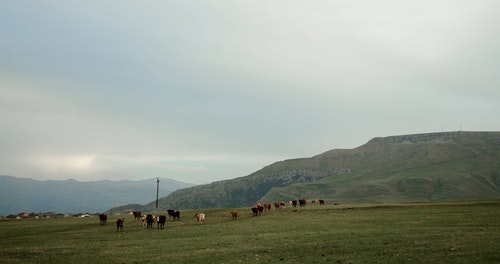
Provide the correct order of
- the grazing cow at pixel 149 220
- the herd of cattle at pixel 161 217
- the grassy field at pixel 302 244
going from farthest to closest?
the grazing cow at pixel 149 220 → the herd of cattle at pixel 161 217 → the grassy field at pixel 302 244

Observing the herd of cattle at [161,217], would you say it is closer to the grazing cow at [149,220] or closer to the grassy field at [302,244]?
the grazing cow at [149,220]

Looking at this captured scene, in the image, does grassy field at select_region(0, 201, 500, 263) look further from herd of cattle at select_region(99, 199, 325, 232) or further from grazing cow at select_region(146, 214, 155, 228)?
grazing cow at select_region(146, 214, 155, 228)

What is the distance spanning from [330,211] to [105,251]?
3971cm

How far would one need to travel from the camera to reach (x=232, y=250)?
33000mm

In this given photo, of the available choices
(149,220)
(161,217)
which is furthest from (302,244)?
(149,220)

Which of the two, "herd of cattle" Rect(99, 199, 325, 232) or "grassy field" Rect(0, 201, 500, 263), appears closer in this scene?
"grassy field" Rect(0, 201, 500, 263)

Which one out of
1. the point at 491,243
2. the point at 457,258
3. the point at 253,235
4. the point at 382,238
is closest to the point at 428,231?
the point at 382,238

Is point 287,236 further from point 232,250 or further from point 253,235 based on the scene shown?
point 232,250

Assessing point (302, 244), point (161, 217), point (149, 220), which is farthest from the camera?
point (149, 220)

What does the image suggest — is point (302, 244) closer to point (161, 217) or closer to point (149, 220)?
point (161, 217)

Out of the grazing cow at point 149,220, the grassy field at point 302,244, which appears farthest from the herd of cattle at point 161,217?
the grassy field at point 302,244

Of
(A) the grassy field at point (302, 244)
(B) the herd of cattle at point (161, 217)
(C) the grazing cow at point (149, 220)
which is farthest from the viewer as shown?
(C) the grazing cow at point (149, 220)

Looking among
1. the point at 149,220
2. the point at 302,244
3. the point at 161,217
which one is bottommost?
the point at 302,244

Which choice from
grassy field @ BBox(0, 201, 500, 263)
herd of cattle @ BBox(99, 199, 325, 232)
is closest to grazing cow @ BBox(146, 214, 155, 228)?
herd of cattle @ BBox(99, 199, 325, 232)
